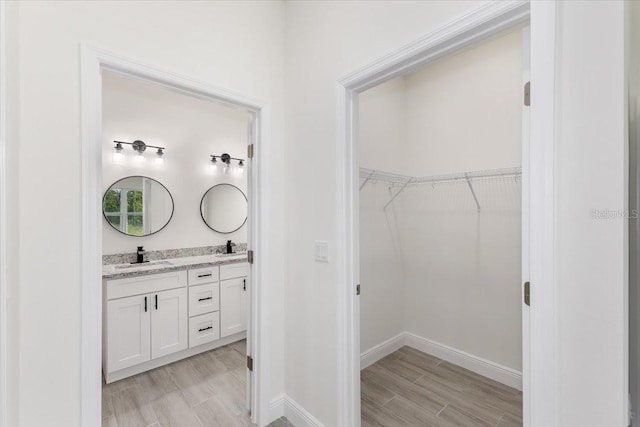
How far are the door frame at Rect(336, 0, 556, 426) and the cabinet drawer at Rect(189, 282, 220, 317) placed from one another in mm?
1794

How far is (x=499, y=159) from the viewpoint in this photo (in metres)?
2.29

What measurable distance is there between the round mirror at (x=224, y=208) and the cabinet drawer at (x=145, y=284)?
95cm

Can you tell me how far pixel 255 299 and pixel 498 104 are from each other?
94.1 inches

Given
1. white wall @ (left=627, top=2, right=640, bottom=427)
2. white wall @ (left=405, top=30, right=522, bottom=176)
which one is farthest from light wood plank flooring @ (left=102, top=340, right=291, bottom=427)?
white wall @ (left=405, top=30, right=522, bottom=176)

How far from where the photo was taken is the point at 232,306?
3021mm

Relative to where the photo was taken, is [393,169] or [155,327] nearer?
[155,327]

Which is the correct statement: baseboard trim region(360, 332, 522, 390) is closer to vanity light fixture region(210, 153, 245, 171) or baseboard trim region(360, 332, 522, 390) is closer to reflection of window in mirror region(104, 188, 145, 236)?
reflection of window in mirror region(104, 188, 145, 236)

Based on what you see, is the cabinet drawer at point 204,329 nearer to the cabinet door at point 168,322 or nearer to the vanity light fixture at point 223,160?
the cabinet door at point 168,322

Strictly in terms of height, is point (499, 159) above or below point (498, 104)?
below

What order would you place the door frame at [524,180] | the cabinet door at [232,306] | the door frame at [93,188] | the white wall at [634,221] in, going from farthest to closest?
the cabinet door at [232,306] → the door frame at [93,188] → the door frame at [524,180] → the white wall at [634,221]

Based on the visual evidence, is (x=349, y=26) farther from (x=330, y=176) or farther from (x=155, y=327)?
(x=155, y=327)

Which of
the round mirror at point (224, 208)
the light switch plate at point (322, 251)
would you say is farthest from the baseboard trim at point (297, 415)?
the round mirror at point (224, 208)

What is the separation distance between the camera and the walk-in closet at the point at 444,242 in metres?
2.16

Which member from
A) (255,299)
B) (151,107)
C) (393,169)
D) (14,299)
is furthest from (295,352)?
(151,107)
